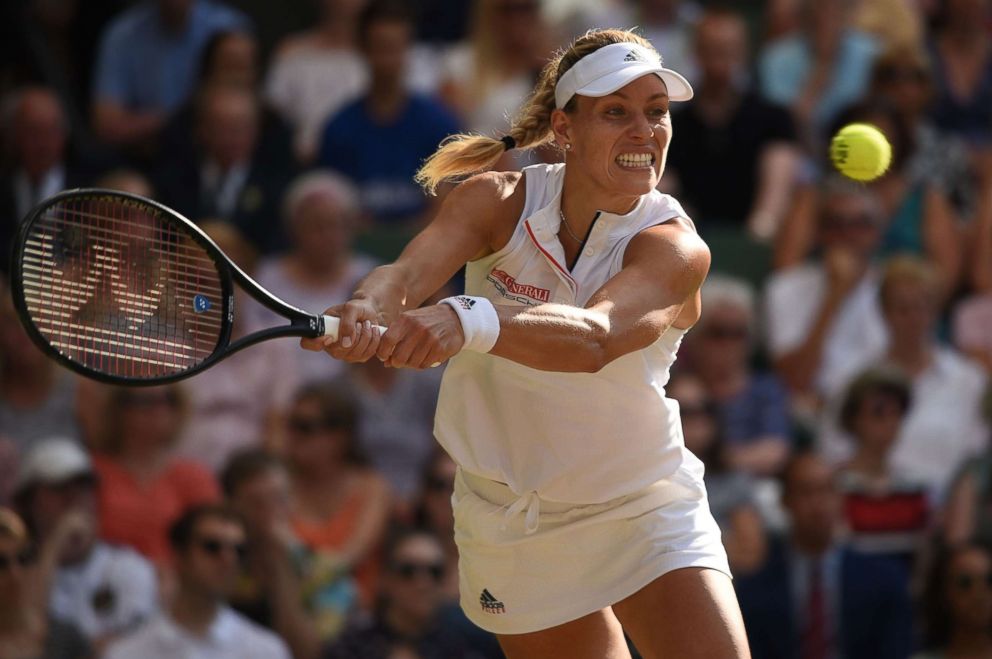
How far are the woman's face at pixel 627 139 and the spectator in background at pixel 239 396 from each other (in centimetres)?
354

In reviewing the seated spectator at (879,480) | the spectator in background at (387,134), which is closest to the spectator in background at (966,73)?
the seated spectator at (879,480)

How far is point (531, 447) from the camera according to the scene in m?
4.58

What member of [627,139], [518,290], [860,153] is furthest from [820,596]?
[627,139]

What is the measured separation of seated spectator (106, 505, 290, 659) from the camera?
684 centimetres

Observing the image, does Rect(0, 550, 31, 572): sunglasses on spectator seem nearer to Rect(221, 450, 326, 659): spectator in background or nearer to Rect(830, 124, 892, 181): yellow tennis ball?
Rect(221, 450, 326, 659): spectator in background

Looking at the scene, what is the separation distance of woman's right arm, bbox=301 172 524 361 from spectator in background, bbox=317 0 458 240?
4.28 meters

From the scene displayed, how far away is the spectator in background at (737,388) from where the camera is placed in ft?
26.3

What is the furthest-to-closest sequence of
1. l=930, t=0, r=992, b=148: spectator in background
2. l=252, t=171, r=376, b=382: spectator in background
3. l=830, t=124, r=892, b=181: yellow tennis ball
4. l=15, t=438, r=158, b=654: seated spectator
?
l=930, t=0, r=992, b=148: spectator in background < l=252, t=171, r=376, b=382: spectator in background < l=15, t=438, r=158, b=654: seated spectator < l=830, t=124, r=892, b=181: yellow tennis ball

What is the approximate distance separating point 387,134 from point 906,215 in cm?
273

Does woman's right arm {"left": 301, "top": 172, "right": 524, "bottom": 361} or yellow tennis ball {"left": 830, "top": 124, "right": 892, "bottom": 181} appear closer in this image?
woman's right arm {"left": 301, "top": 172, "right": 524, "bottom": 361}

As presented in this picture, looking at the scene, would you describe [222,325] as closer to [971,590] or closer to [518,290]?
[518,290]

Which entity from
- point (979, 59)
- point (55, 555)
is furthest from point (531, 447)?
point (979, 59)

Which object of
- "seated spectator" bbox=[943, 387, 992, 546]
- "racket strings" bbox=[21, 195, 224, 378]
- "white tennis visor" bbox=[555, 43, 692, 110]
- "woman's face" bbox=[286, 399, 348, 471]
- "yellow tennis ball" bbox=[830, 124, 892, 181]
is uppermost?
"white tennis visor" bbox=[555, 43, 692, 110]

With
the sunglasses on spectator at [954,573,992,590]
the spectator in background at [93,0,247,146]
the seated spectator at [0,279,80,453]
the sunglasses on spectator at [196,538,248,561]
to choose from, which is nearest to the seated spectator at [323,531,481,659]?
the sunglasses on spectator at [196,538,248,561]
